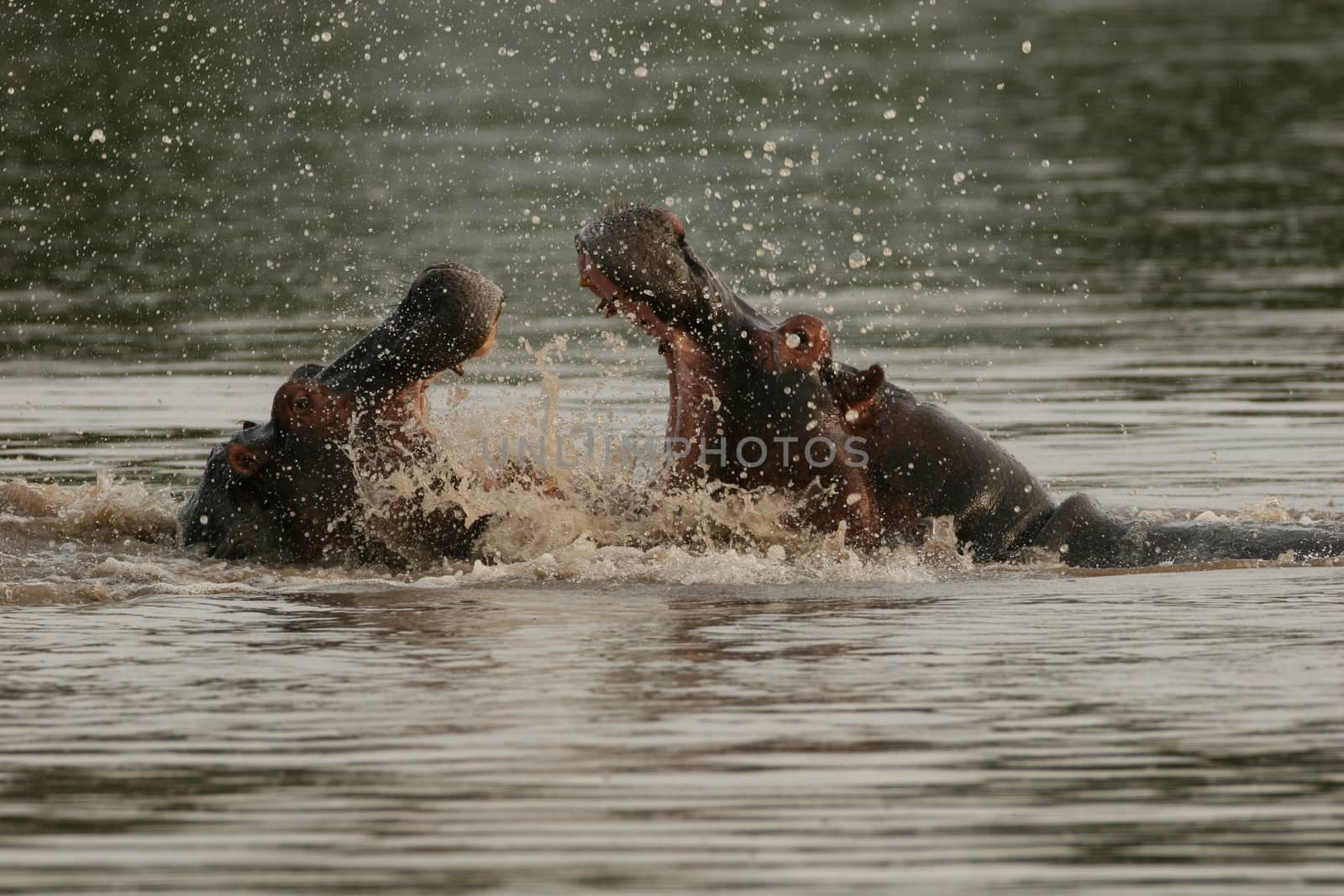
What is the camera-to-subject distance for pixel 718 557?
9000 mm

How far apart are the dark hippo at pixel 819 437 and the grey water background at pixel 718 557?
29 cm

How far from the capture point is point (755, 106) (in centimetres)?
3241

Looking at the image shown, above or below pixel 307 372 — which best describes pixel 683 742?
below

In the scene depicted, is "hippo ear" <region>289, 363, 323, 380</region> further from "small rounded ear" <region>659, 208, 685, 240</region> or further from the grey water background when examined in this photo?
"small rounded ear" <region>659, 208, 685, 240</region>

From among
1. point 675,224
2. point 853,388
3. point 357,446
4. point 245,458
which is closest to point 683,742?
point 675,224

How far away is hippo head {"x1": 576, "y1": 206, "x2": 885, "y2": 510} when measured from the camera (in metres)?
8.44

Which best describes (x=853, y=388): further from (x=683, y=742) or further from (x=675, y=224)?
(x=683, y=742)

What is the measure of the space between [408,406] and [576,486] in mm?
666

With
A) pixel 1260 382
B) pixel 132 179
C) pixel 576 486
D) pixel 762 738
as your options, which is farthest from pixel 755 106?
pixel 762 738

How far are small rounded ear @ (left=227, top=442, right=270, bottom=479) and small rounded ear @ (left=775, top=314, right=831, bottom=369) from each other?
1750 millimetres

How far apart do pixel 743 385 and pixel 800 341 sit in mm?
248

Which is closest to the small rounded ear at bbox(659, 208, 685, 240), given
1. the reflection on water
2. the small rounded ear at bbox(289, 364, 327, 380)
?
the reflection on water

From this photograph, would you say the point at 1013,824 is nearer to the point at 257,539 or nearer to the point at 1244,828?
the point at 1244,828

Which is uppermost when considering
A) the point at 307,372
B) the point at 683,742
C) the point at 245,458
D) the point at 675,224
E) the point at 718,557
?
the point at 675,224
